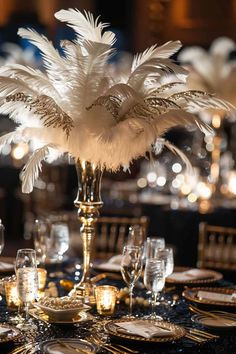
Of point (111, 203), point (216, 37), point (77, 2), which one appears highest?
point (77, 2)

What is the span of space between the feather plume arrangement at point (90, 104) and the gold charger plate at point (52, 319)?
0.51 metres

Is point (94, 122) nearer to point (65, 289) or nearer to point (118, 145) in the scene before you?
point (118, 145)

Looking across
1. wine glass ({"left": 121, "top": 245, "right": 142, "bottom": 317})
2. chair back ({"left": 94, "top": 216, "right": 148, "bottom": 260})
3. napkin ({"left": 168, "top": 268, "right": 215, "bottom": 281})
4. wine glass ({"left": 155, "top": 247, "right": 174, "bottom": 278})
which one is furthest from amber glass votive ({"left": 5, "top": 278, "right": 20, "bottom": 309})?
chair back ({"left": 94, "top": 216, "right": 148, "bottom": 260})

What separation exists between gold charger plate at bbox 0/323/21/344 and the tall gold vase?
2.06 ft

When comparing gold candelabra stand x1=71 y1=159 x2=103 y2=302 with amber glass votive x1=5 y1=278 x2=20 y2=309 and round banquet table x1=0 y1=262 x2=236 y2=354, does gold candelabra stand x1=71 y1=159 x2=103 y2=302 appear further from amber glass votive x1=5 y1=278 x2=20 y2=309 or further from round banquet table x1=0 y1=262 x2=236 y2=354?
amber glass votive x1=5 y1=278 x2=20 y2=309

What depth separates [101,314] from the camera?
303 centimetres

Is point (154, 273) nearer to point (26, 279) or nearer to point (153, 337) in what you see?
point (153, 337)

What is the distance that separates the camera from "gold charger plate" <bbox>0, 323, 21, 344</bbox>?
8.20 ft

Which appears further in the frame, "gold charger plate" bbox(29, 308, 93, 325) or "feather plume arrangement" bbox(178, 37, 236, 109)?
"feather plume arrangement" bbox(178, 37, 236, 109)

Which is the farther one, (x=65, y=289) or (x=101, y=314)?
(x=65, y=289)

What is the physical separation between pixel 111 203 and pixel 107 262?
3.22 m

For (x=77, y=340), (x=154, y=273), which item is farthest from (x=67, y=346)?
(x=154, y=273)

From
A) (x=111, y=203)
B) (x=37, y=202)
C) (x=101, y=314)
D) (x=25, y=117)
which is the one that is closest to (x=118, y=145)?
(x=25, y=117)

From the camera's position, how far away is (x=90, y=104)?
123 inches
